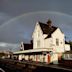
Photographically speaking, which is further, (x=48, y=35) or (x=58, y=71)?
(x=48, y=35)

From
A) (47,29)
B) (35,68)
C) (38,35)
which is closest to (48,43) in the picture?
(38,35)

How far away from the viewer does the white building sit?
7156cm

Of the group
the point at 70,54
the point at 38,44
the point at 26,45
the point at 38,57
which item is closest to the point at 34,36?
the point at 38,44

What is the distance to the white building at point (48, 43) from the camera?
71562 mm

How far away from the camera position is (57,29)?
79.6m

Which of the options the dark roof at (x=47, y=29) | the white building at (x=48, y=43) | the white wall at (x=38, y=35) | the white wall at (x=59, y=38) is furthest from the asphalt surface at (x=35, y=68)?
the dark roof at (x=47, y=29)

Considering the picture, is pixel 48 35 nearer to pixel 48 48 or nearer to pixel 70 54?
pixel 48 48

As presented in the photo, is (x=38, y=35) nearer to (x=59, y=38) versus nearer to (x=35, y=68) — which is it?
(x=59, y=38)

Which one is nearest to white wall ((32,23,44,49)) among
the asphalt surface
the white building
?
the white building

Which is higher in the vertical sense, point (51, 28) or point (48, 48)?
point (51, 28)

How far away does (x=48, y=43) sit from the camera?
77812 millimetres

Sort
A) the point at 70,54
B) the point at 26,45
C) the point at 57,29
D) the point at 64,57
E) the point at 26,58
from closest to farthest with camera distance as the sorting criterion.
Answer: the point at 70,54, the point at 64,57, the point at 57,29, the point at 26,58, the point at 26,45

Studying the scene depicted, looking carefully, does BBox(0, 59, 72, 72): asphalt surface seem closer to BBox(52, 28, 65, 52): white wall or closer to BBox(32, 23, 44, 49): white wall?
BBox(52, 28, 65, 52): white wall

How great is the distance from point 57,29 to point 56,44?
609 centimetres
